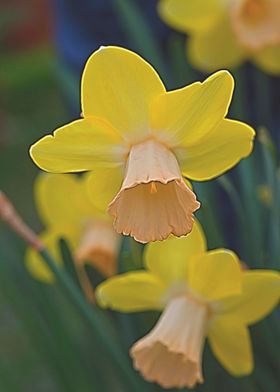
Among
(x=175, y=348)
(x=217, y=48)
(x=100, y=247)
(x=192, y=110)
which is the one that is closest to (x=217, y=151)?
(x=192, y=110)

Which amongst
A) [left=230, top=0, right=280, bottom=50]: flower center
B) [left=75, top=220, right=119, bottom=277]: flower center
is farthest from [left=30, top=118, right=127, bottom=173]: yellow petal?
[left=230, top=0, right=280, bottom=50]: flower center

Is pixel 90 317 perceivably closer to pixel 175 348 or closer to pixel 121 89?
pixel 175 348

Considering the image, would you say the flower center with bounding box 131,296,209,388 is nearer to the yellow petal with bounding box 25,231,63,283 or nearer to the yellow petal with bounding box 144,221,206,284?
the yellow petal with bounding box 144,221,206,284

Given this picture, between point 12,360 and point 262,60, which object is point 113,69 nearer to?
point 262,60

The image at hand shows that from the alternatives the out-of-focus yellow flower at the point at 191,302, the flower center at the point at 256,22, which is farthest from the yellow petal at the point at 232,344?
the flower center at the point at 256,22

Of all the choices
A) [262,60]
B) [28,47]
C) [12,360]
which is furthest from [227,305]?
[28,47]

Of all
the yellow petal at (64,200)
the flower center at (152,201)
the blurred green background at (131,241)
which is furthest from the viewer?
the yellow petal at (64,200)

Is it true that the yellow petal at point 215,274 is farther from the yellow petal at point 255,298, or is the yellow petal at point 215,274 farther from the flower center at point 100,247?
the flower center at point 100,247
